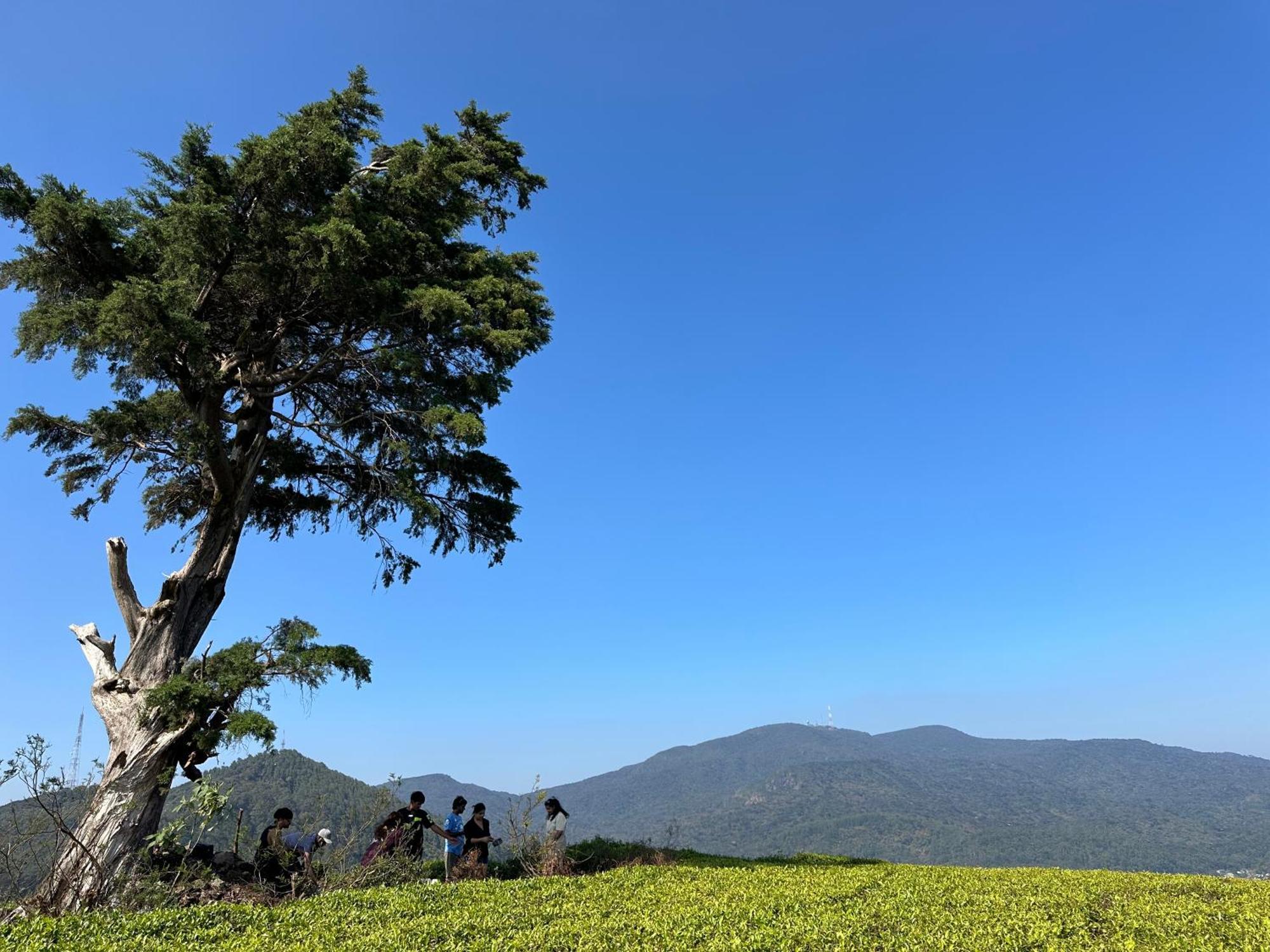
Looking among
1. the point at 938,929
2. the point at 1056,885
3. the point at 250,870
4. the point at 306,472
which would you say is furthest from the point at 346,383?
the point at 1056,885

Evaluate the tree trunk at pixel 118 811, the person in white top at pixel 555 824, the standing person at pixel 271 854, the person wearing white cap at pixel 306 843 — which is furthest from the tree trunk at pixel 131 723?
the person in white top at pixel 555 824

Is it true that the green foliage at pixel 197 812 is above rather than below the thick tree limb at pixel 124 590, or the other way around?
below

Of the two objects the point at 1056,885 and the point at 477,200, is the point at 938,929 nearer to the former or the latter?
the point at 1056,885

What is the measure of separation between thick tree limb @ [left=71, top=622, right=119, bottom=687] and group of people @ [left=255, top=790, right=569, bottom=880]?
360cm

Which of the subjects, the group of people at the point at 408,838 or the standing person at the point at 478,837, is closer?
the group of people at the point at 408,838

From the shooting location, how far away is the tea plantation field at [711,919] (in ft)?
20.9

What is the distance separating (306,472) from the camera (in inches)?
553

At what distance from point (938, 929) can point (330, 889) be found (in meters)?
7.27

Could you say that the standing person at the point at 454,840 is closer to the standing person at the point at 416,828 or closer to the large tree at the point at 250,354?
the standing person at the point at 416,828

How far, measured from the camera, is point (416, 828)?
35.5ft

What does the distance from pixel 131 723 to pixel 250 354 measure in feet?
21.3

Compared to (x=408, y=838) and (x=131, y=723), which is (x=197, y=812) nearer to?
(x=131, y=723)

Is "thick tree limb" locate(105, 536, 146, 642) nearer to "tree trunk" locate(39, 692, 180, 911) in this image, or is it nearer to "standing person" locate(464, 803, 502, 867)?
"tree trunk" locate(39, 692, 180, 911)

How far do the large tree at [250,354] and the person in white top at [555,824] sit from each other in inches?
147
